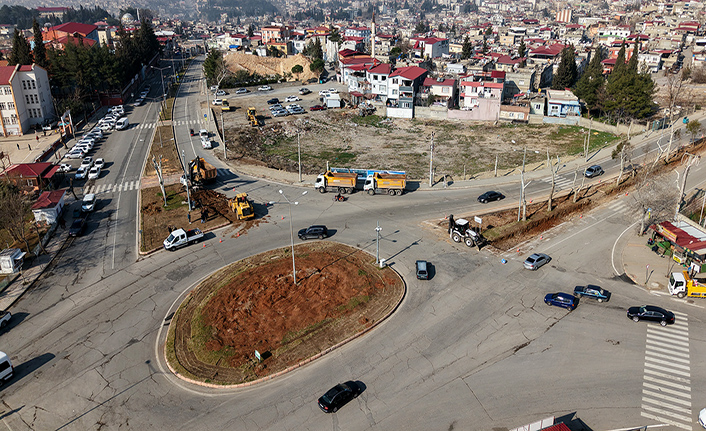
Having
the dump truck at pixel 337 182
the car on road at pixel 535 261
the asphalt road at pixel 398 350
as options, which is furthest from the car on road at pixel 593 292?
the dump truck at pixel 337 182

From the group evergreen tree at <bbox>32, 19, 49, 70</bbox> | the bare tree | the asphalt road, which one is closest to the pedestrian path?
the asphalt road

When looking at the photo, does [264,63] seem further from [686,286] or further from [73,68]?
[686,286]

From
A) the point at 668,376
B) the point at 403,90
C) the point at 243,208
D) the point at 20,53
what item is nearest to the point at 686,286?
the point at 668,376

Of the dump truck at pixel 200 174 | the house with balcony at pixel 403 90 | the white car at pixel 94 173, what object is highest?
the house with balcony at pixel 403 90

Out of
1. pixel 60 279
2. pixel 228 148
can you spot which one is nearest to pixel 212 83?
pixel 228 148

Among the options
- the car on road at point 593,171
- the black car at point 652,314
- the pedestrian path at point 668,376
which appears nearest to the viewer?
the pedestrian path at point 668,376

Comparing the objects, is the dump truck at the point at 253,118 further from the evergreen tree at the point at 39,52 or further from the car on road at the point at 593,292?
the car on road at the point at 593,292

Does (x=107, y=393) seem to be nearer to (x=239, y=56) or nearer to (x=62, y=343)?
(x=62, y=343)
